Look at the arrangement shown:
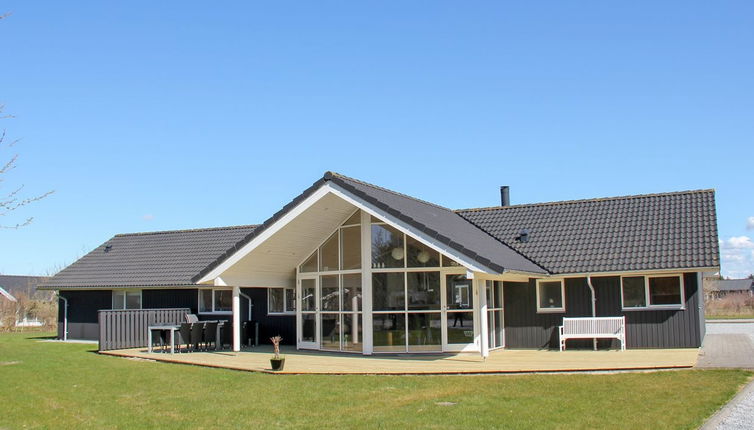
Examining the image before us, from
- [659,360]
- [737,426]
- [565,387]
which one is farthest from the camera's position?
[659,360]

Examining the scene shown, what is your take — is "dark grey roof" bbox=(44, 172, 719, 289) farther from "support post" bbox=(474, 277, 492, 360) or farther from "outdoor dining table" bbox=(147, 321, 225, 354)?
"outdoor dining table" bbox=(147, 321, 225, 354)

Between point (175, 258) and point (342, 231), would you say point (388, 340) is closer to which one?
point (342, 231)

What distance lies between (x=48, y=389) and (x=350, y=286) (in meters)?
7.72

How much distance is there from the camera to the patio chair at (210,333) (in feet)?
67.9

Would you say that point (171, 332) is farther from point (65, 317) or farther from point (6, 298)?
point (6, 298)

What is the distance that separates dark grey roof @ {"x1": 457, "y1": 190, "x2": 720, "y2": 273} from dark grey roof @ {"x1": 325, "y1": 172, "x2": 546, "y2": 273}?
3.11 feet

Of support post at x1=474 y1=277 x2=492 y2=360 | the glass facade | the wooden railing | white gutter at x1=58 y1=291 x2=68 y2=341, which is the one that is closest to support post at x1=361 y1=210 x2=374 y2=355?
the glass facade

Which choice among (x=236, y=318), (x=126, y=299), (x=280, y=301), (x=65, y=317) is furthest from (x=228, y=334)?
(x=65, y=317)

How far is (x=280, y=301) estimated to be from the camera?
23.1m

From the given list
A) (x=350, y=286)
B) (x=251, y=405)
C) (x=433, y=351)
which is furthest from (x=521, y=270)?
(x=251, y=405)

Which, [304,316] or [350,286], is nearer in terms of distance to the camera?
[350,286]

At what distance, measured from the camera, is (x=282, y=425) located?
9672 millimetres

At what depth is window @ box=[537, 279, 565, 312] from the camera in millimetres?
19991

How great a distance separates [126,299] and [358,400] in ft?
59.2
